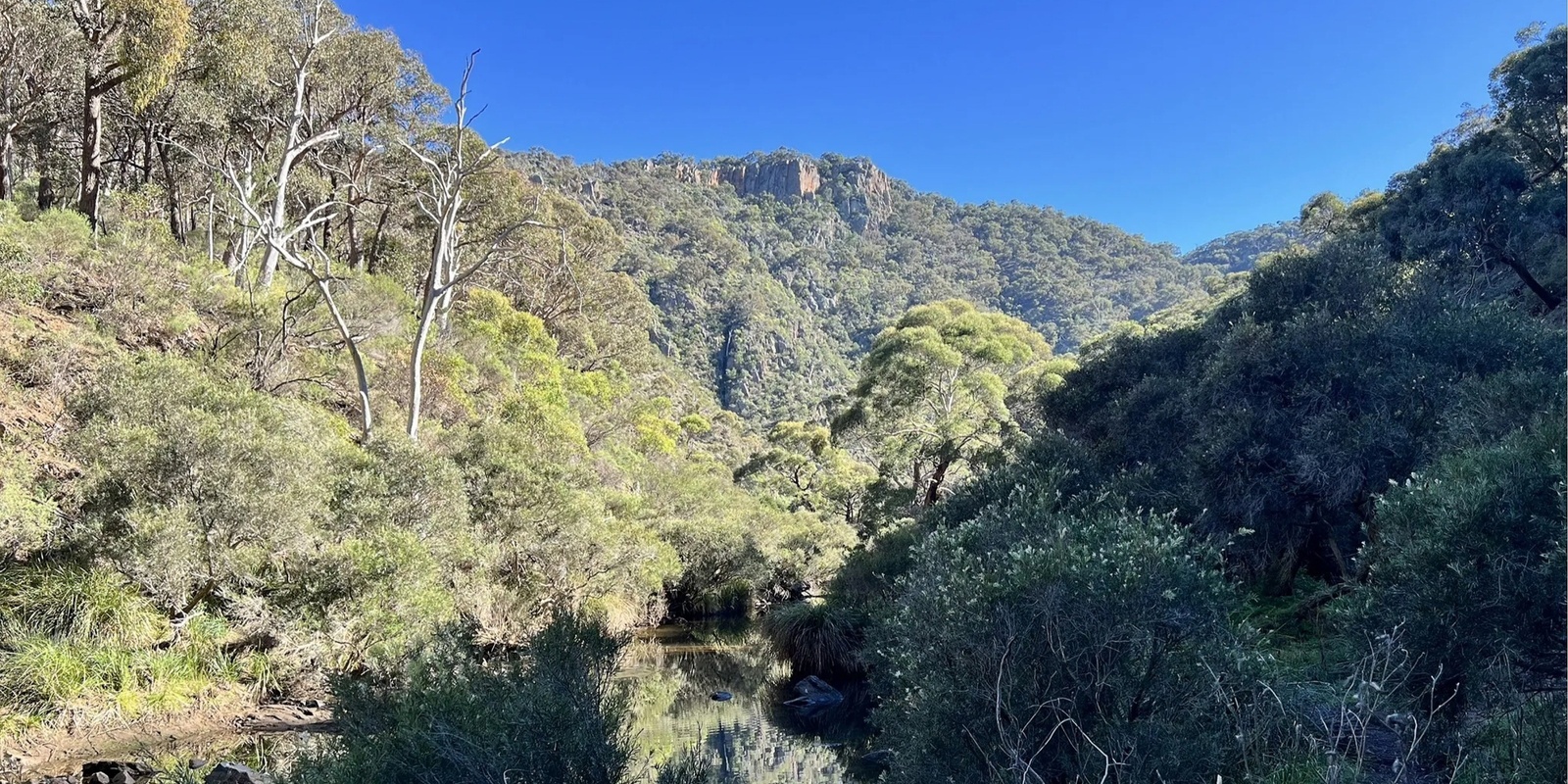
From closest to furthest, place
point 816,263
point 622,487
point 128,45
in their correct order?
point 128,45, point 622,487, point 816,263

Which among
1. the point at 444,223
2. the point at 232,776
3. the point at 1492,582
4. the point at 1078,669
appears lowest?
the point at 232,776

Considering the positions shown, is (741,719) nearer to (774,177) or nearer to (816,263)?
(816,263)

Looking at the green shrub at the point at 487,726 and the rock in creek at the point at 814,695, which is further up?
the green shrub at the point at 487,726

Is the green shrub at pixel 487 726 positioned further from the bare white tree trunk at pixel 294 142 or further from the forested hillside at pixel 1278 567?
the bare white tree trunk at pixel 294 142

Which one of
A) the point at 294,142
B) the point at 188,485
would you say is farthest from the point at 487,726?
the point at 294,142

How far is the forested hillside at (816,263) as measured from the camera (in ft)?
273

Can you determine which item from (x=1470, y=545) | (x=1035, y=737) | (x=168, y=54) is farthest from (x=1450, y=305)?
(x=168, y=54)

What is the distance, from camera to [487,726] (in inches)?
266

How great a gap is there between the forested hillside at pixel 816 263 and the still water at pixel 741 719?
146 ft

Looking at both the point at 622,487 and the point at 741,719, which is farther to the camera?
the point at 622,487

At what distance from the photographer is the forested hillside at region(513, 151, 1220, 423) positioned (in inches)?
3275

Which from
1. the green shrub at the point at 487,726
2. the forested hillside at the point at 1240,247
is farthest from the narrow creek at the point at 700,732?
the forested hillside at the point at 1240,247

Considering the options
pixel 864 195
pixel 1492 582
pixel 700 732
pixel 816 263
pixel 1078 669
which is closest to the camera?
pixel 1492 582

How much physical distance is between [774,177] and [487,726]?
466ft
